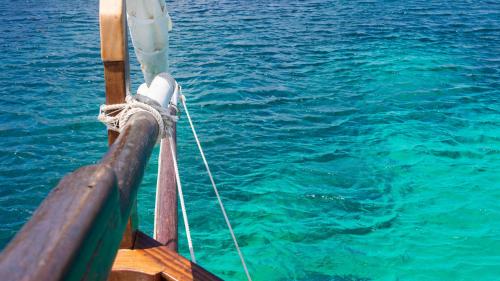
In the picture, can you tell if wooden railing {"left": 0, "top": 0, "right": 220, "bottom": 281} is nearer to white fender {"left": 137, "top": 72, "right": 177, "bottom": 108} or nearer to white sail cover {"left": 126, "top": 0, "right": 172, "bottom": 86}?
white fender {"left": 137, "top": 72, "right": 177, "bottom": 108}

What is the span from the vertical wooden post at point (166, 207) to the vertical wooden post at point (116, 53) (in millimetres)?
564

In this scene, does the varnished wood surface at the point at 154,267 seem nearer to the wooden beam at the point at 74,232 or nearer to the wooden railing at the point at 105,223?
the wooden railing at the point at 105,223

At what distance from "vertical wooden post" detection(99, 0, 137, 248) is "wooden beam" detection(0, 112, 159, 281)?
29.5 inches

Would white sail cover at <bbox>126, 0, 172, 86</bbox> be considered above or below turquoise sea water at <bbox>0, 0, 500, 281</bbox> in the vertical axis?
above

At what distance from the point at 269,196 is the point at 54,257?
593 centimetres

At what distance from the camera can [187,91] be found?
10.4 meters

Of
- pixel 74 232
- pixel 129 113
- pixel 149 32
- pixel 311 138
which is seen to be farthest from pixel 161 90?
pixel 311 138

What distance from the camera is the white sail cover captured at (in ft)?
10.2

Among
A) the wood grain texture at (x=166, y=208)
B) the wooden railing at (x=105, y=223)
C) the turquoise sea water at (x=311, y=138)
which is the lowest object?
the turquoise sea water at (x=311, y=138)

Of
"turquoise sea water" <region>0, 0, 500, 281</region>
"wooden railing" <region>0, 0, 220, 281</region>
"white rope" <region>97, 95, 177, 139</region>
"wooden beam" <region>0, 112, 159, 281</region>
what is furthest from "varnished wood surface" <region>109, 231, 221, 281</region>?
"turquoise sea water" <region>0, 0, 500, 281</region>

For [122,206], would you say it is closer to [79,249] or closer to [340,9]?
[79,249]

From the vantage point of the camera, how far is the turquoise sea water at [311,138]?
227 inches

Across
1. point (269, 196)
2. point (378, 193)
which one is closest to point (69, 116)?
point (269, 196)

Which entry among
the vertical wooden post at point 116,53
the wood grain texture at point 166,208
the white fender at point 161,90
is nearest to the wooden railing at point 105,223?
the vertical wooden post at point 116,53
